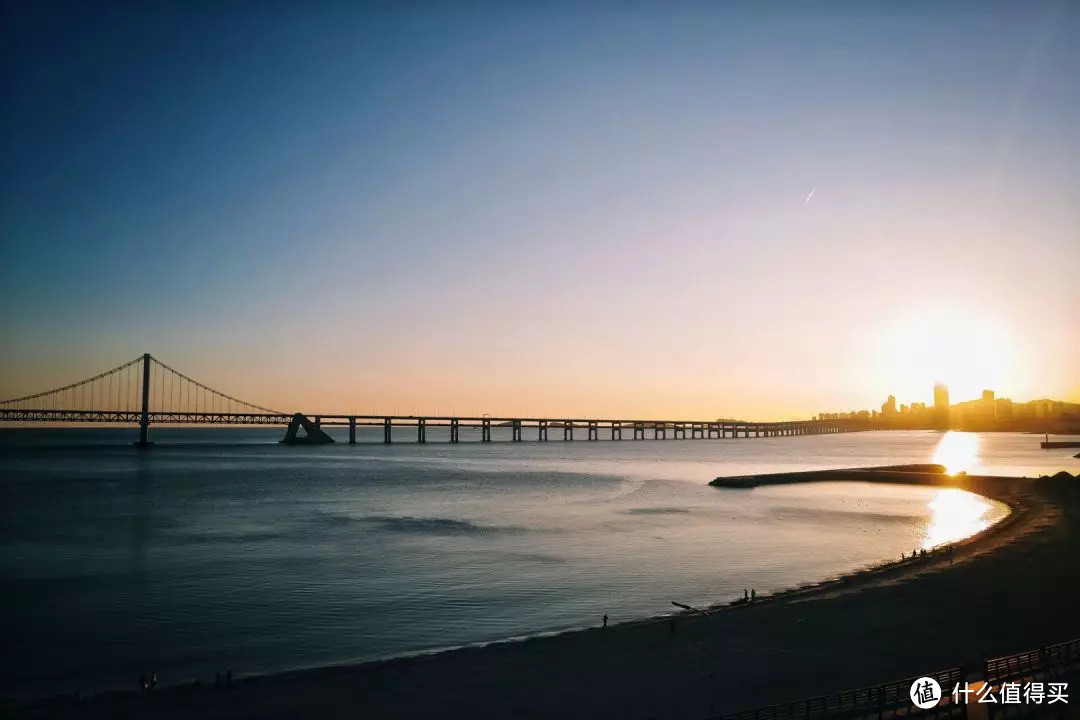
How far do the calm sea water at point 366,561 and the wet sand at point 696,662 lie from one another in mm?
2517

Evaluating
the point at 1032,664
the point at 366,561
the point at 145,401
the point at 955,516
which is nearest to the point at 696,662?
the point at 1032,664

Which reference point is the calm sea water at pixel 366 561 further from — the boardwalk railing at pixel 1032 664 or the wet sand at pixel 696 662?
the boardwalk railing at pixel 1032 664

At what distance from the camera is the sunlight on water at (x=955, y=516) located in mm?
47562

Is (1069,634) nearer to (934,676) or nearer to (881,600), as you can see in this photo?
(881,600)

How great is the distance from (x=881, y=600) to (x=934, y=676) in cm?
1268

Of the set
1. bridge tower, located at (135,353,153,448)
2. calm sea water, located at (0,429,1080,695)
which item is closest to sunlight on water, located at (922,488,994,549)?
calm sea water, located at (0,429,1080,695)

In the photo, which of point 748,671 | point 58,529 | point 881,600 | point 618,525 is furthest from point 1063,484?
point 58,529

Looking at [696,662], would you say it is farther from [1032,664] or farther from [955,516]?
[955,516]

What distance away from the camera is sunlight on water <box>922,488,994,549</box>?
4756 centimetres

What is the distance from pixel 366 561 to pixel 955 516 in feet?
156

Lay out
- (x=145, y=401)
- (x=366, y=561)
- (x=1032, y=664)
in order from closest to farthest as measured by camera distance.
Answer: (x=1032, y=664), (x=366, y=561), (x=145, y=401)

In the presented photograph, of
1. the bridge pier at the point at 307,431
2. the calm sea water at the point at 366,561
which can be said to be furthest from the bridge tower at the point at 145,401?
the calm sea water at the point at 366,561

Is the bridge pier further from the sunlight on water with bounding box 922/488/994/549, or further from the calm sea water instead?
the sunlight on water with bounding box 922/488/994/549

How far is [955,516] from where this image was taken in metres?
58.6
